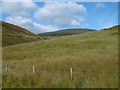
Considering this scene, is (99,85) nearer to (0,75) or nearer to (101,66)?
(0,75)

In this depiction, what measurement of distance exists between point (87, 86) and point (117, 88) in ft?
2.62

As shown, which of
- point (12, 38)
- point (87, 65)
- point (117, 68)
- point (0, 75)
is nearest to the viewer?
point (0, 75)

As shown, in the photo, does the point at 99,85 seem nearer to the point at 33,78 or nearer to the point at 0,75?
the point at 33,78

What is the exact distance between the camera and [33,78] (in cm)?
955

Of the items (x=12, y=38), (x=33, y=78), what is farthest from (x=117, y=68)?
(x=12, y=38)

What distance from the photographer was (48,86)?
835 centimetres

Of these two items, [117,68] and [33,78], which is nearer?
[33,78]

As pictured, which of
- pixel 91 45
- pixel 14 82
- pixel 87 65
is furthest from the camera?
pixel 91 45

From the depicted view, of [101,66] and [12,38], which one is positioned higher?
[12,38]

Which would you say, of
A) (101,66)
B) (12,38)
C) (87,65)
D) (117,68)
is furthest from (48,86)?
(12,38)

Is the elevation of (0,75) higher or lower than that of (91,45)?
lower

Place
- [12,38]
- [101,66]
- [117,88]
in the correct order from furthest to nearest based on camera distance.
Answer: [12,38] < [101,66] < [117,88]

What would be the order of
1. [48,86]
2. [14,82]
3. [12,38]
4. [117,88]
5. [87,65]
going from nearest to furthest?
[117,88] → [48,86] → [14,82] → [87,65] → [12,38]

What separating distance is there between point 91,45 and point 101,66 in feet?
94.6
